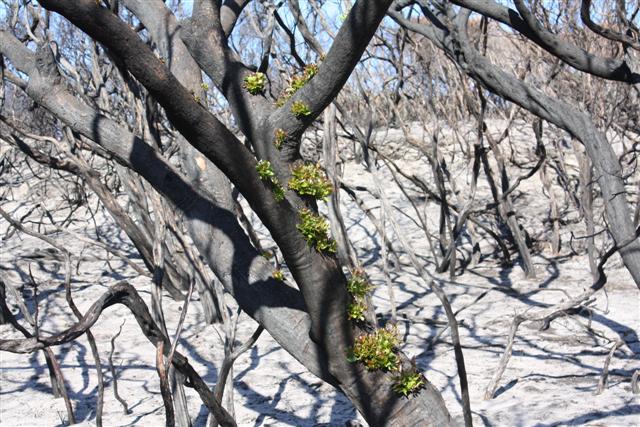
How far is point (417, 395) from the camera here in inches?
138

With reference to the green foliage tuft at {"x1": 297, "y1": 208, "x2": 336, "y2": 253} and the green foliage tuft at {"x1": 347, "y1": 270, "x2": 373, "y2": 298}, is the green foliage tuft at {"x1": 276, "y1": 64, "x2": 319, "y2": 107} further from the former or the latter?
the green foliage tuft at {"x1": 347, "y1": 270, "x2": 373, "y2": 298}

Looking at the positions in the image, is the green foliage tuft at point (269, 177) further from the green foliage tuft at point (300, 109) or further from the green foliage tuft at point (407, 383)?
the green foliage tuft at point (407, 383)

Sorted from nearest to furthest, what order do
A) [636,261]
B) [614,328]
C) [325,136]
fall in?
[636,261], [325,136], [614,328]

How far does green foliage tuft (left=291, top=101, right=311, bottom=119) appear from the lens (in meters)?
3.28

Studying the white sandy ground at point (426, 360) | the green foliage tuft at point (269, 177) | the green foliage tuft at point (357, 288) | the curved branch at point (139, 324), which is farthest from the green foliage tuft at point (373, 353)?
the white sandy ground at point (426, 360)

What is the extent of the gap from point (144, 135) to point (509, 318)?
3920 mm

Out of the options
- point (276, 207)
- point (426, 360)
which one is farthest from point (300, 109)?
point (426, 360)

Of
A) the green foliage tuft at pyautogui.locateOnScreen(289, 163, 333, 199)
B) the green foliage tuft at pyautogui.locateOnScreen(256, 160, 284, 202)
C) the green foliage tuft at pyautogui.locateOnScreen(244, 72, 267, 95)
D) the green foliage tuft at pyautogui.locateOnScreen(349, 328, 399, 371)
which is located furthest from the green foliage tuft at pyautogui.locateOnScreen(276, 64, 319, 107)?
the green foliage tuft at pyautogui.locateOnScreen(349, 328, 399, 371)

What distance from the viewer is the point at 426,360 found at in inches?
251

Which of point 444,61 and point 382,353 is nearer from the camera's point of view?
point 382,353

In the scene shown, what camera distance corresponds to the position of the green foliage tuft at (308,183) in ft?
11.1

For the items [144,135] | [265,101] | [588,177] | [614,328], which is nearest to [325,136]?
[144,135]

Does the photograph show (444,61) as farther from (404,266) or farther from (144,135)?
(144,135)

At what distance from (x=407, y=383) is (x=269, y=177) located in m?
1.13
